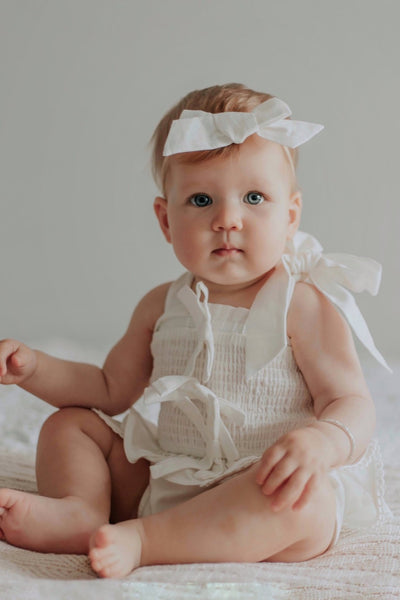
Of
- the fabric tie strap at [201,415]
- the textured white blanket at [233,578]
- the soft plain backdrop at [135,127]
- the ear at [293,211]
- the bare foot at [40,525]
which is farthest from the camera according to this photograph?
the soft plain backdrop at [135,127]

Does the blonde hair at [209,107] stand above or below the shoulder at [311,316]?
above

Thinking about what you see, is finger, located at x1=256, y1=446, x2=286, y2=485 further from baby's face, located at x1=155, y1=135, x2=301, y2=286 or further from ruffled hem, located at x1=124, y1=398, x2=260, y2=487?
baby's face, located at x1=155, y1=135, x2=301, y2=286

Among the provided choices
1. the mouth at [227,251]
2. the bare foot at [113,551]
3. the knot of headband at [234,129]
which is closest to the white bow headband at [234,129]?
the knot of headband at [234,129]

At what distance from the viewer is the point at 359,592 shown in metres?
0.86

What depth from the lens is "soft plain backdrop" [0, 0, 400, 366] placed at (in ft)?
8.21

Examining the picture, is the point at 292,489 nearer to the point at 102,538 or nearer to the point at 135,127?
the point at 102,538

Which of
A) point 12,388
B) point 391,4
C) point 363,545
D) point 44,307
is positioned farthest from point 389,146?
point 363,545

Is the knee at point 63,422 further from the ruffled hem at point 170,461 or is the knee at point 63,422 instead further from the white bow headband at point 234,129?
the white bow headband at point 234,129

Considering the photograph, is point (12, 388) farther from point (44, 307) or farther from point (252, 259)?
point (252, 259)

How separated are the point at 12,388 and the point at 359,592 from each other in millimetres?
1226

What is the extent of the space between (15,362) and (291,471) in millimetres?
480

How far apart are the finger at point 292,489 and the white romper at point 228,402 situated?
6.6 inches

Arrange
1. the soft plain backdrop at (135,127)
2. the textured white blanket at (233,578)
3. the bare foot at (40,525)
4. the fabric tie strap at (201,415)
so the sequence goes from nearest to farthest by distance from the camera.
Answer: the textured white blanket at (233,578) → the bare foot at (40,525) → the fabric tie strap at (201,415) → the soft plain backdrop at (135,127)

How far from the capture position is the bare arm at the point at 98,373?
4.01 feet
